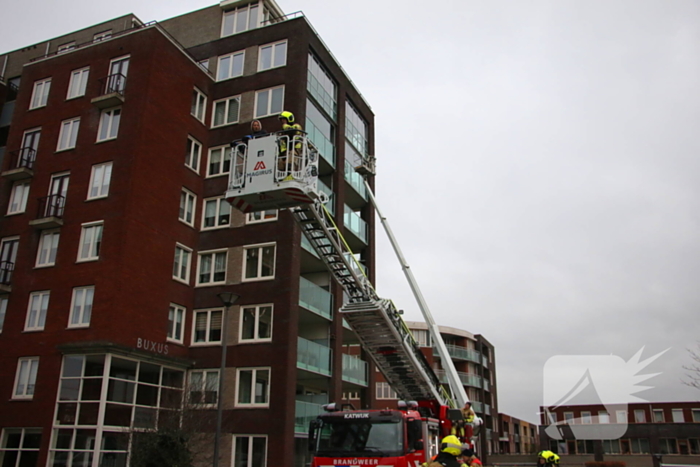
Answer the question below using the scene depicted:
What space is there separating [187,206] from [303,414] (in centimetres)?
1077

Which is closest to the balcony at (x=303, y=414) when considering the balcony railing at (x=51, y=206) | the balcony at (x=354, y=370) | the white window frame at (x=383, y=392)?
the balcony at (x=354, y=370)

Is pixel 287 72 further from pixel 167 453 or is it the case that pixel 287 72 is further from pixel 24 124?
pixel 167 453

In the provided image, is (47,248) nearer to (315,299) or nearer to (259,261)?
(259,261)

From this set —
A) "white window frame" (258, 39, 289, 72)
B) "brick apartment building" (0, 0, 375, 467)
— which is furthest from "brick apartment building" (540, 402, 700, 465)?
"white window frame" (258, 39, 289, 72)

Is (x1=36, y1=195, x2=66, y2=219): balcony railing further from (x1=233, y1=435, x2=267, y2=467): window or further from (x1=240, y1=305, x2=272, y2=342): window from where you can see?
(x1=233, y1=435, x2=267, y2=467): window

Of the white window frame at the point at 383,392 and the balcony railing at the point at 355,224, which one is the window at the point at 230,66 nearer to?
the balcony railing at the point at 355,224

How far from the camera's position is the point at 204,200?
1117 inches

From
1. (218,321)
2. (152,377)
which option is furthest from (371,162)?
(152,377)

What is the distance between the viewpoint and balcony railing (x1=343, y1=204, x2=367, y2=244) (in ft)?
102

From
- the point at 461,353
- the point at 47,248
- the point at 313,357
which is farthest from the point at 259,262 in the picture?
the point at 461,353

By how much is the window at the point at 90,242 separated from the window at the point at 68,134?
4.81 meters

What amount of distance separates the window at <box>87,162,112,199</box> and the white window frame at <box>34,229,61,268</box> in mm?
2200

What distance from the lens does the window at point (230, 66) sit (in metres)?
30.4

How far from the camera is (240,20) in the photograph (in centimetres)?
3175
